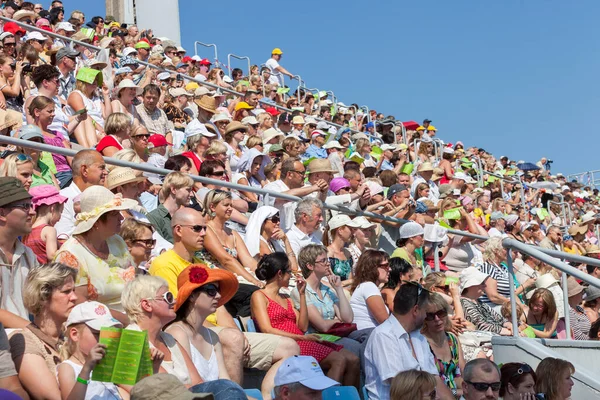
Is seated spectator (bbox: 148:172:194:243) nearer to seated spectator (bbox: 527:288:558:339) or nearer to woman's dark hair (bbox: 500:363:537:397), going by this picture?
woman's dark hair (bbox: 500:363:537:397)

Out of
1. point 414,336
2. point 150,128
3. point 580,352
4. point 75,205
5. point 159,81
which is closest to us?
point 414,336

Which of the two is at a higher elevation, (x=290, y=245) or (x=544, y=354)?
(x=290, y=245)

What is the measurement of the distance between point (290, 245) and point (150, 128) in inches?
133

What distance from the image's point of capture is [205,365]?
5.50 meters

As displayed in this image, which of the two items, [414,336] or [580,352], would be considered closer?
[414,336]

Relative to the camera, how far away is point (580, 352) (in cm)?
771

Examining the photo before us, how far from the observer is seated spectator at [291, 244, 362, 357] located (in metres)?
7.34

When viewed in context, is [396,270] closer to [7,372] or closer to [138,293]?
[138,293]

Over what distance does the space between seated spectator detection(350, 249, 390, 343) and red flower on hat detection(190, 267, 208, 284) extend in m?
2.05

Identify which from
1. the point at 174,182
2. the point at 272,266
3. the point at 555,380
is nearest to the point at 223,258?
the point at 272,266

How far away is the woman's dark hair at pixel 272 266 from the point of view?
706 centimetres

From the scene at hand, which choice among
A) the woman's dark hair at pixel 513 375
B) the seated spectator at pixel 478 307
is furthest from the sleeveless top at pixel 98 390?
the seated spectator at pixel 478 307

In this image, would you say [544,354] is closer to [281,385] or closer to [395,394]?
[395,394]

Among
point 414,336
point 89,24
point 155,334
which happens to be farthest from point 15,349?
point 89,24
